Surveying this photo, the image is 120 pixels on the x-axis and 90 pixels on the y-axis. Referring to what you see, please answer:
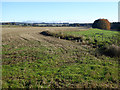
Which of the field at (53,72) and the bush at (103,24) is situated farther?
the bush at (103,24)

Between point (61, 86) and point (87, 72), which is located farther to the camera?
point (87, 72)

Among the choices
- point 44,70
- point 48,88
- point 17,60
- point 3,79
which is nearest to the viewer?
point 48,88

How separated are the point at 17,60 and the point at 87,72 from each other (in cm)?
522

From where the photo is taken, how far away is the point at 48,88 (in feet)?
22.8

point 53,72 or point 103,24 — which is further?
point 103,24

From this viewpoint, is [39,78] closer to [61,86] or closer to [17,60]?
[61,86]

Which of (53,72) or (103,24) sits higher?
(103,24)

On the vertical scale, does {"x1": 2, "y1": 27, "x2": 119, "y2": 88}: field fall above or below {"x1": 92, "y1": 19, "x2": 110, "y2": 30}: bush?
below

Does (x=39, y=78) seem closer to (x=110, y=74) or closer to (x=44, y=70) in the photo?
(x=44, y=70)

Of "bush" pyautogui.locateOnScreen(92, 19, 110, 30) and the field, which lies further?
"bush" pyautogui.locateOnScreen(92, 19, 110, 30)

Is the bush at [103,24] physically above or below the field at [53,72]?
above

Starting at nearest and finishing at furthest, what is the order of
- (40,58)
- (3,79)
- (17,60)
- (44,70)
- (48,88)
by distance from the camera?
(48,88), (3,79), (44,70), (17,60), (40,58)

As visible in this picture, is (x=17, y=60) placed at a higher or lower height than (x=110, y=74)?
higher

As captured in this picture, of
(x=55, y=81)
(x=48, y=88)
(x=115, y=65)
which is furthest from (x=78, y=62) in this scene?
(x=48, y=88)
